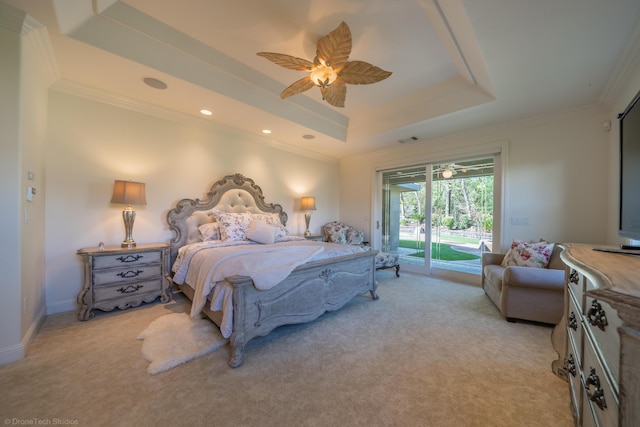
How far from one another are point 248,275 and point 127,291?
6.00ft

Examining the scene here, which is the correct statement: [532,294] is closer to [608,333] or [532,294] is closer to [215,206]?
[608,333]

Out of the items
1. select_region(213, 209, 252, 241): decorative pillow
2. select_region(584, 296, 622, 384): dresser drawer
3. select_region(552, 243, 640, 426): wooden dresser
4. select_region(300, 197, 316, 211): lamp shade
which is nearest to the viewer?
select_region(552, 243, 640, 426): wooden dresser

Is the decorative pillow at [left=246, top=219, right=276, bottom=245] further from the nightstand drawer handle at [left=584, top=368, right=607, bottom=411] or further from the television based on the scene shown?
the television

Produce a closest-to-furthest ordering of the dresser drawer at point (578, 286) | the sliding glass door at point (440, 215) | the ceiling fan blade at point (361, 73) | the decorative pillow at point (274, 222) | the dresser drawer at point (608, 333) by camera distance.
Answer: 1. the dresser drawer at point (608, 333)
2. the dresser drawer at point (578, 286)
3. the ceiling fan blade at point (361, 73)
4. the decorative pillow at point (274, 222)
5. the sliding glass door at point (440, 215)

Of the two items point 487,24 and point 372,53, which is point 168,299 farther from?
point 487,24

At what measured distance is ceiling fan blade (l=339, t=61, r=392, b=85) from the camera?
2.19 meters

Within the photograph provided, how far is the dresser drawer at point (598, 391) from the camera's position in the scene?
741 millimetres

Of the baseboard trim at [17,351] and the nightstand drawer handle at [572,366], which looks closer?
the nightstand drawer handle at [572,366]

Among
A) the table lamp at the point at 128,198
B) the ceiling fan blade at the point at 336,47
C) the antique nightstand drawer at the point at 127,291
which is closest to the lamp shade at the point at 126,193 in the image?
the table lamp at the point at 128,198

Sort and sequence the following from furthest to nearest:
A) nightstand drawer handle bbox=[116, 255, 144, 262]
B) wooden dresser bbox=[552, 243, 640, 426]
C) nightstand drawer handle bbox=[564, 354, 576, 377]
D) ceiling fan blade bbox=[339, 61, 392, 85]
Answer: nightstand drawer handle bbox=[116, 255, 144, 262] < ceiling fan blade bbox=[339, 61, 392, 85] < nightstand drawer handle bbox=[564, 354, 576, 377] < wooden dresser bbox=[552, 243, 640, 426]

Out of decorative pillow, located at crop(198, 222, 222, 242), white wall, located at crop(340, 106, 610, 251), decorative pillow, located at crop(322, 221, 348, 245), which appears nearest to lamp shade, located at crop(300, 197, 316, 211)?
decorative pillow, located at crop(322, 221, 348, 245)

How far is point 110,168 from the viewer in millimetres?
2932

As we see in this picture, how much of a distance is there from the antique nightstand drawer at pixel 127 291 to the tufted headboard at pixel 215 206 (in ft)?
1.58

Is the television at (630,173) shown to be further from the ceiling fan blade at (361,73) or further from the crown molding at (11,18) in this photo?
the crown molding at (11,18)
